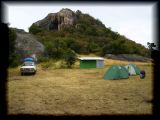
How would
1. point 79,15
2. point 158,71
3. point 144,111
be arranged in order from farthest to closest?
point 79,15
point 144,111
point 158,71

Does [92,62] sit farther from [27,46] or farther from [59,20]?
[59,20]

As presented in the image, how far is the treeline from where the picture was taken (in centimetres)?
5092

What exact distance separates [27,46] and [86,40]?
23996mm

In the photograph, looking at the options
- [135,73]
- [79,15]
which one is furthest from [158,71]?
[79,15]

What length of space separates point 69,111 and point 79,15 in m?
67.8

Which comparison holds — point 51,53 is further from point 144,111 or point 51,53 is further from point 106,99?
point 144,111

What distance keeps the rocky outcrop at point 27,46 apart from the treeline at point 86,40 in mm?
1302

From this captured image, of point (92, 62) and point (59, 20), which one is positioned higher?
point (59, 20)

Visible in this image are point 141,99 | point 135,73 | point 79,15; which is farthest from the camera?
point 79,15

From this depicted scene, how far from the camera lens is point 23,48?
41500mm

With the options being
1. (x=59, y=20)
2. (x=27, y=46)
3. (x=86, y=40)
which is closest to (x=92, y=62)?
(x=27, y=46)

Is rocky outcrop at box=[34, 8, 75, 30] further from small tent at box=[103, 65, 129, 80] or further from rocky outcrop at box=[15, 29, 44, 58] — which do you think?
small tent at box=[103, 65, 129, 80]

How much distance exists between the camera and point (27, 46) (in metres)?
42.4

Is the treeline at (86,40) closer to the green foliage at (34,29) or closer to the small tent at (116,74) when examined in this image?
the green foliage at (34,29)
